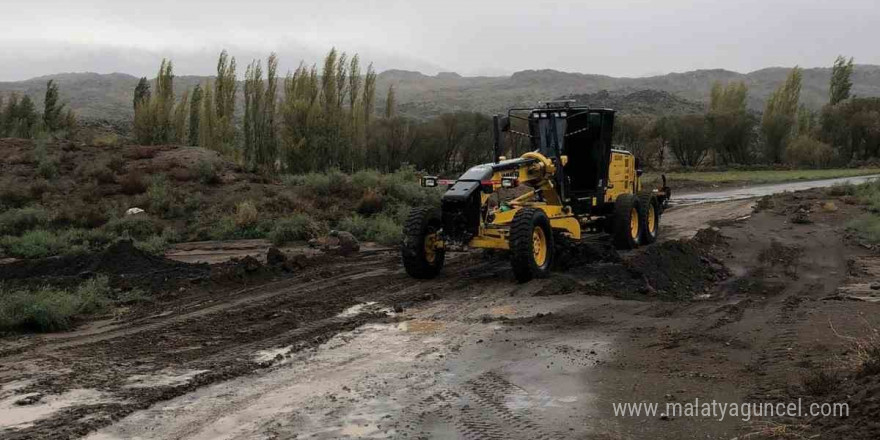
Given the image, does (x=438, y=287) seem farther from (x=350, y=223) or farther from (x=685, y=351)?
(x=350, y=223)

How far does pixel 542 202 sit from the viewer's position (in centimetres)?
1362

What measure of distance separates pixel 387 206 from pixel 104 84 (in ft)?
476

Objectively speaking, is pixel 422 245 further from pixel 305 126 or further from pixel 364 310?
pixel 305 126

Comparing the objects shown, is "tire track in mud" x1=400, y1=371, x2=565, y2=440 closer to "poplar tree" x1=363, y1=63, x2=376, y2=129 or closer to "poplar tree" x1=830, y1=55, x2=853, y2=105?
"poplar tree" x1=363, y1=63, x2=376, y2=129

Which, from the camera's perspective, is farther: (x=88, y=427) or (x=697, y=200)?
(x=697, y=200)

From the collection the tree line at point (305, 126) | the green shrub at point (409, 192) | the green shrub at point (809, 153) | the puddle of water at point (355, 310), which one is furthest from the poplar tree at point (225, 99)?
the green shrub at point (809, 153)

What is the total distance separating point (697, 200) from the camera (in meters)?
29.3

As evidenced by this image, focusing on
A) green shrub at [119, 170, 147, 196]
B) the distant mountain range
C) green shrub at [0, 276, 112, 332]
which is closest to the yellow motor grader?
green shrub at [0, 276, 112, 332]

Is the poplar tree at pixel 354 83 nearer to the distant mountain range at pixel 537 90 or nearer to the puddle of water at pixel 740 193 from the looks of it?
the puddle of water at pixel 740 193

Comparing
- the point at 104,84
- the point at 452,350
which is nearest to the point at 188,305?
the point at 452,350

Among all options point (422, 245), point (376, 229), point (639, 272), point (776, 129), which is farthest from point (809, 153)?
point (422, 245)

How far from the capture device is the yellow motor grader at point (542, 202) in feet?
38.6

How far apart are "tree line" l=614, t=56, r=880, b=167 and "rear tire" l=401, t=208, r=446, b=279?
1608 inches

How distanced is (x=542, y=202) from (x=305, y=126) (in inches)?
Answer: 760
